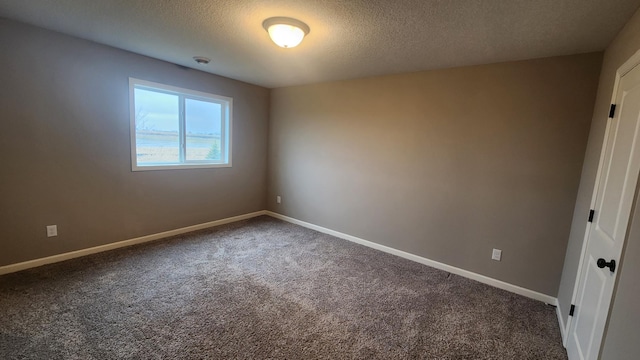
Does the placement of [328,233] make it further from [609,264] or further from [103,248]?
[609,264]

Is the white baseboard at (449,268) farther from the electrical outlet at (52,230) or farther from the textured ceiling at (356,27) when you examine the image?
the electrical outlet at (52,230)

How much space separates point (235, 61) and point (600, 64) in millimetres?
3571

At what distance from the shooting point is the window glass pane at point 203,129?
13.1 ft

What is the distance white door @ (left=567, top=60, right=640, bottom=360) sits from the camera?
4.63 ft

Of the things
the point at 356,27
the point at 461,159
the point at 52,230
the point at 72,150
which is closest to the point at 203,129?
the point at 72,150

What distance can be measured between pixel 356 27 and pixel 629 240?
212 centimetres

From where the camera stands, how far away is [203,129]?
416 centimetres

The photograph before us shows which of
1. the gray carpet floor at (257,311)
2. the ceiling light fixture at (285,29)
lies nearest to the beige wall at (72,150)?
the gray carpet floor at (257,311)

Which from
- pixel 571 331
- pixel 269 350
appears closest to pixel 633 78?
pixel 571 331

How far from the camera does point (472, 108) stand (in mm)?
2912

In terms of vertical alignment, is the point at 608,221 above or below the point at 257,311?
above

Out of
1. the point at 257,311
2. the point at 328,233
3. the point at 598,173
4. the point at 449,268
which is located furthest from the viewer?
the point at 328,233

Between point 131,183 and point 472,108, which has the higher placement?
point 472,108

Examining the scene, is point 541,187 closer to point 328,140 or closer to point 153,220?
point 328,140
